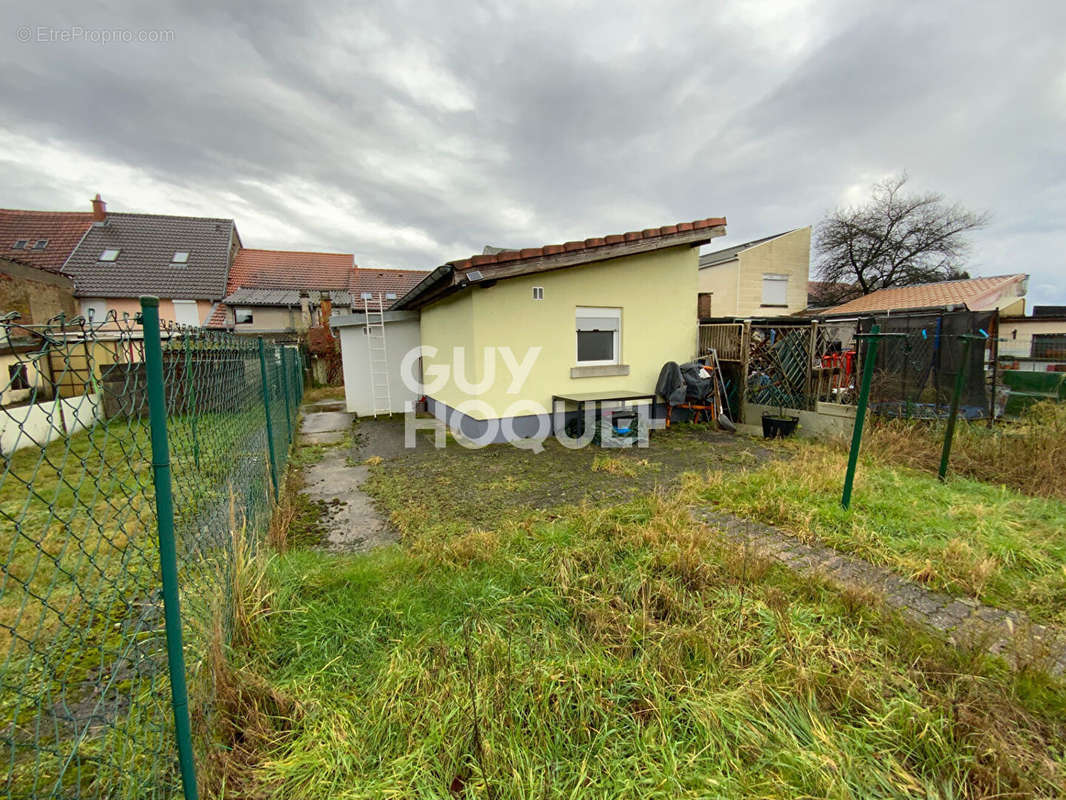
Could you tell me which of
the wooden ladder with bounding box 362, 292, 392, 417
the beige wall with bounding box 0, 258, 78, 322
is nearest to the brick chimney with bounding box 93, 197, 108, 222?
the beige wall with bounding box 0, 258, 78, 322

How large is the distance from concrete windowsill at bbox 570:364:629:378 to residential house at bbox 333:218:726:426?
19 mm

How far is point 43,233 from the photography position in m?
21.3

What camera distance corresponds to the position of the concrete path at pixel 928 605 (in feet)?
7.17

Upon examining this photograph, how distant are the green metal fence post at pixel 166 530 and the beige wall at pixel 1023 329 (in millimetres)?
26376

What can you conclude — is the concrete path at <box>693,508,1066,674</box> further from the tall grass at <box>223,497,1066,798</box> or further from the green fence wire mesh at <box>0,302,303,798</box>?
the green fence wire mesh at <box>0,302,303,798</box>

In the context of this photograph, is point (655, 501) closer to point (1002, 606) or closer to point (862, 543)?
point (862, 543)

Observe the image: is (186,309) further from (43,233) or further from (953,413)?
(953,413)

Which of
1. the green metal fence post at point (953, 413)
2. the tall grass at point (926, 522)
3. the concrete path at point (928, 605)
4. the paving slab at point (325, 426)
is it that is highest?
the green metal fence post at point (953, 413)

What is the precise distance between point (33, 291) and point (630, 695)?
2218 cm

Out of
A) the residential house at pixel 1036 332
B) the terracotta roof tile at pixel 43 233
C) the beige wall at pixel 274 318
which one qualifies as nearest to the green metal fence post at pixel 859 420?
the residential house at pixel 1036 332

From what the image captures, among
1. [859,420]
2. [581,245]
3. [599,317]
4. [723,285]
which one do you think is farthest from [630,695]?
[723,285]

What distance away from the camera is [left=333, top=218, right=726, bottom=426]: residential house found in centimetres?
689

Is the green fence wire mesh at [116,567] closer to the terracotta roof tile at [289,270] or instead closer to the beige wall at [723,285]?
the beige wall at [723,285]

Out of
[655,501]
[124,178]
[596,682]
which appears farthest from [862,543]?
[124,178]
